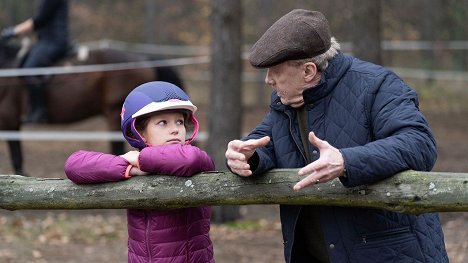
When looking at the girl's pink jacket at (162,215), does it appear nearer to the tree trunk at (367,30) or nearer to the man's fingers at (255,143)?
the man's fingers at (255,143)

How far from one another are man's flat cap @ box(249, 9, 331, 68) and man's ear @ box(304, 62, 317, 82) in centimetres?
4

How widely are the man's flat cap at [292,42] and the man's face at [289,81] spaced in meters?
0.05

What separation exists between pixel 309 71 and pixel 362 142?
1.10 ft

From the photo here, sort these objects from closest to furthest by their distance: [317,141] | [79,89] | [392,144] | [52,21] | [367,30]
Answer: [317,141] < [392,144] < [367,30] < [52,21] < [79,89]

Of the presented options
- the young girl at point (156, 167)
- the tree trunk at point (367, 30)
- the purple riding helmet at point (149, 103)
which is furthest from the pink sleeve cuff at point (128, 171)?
the tree trunk at point (367, 30)

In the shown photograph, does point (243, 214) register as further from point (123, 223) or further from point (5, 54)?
point (5, 54)

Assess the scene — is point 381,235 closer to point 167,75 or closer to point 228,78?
point 228,78

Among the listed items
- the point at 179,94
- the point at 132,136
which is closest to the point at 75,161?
the point at 132,136

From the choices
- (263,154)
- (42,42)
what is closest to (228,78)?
(42,42)

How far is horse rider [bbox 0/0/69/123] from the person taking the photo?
1098 cm

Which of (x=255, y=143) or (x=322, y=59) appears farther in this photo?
(x=322, y=59)

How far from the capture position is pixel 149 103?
3.54 metres

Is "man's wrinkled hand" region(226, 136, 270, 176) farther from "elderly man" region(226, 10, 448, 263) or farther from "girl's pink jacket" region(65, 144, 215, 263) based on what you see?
"girl's pink jacket" region(65, 144, 215, 263)

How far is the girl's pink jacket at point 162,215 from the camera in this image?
11.4ft
